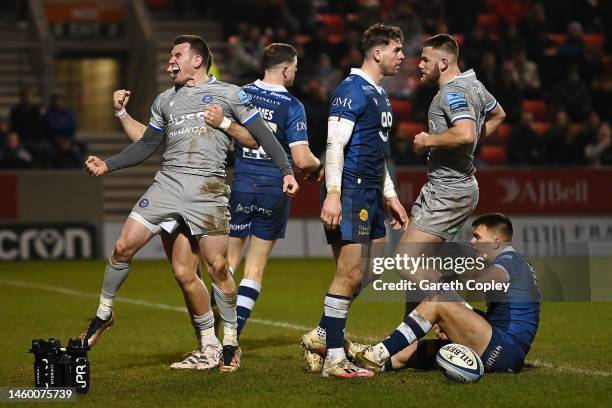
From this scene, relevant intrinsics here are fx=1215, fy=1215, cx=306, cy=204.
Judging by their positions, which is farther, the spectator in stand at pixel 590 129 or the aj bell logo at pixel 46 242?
the spectator in stand at pixel 590 129

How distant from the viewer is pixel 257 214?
9.45 meters

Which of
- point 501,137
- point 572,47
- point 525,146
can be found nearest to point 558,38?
point 572,47

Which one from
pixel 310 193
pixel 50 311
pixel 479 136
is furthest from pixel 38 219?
pixel 479 136

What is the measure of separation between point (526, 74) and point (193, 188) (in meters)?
15.4

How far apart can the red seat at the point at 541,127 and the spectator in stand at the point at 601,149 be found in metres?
0.86

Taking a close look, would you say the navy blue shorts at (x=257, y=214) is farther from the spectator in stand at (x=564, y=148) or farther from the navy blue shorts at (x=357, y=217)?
the spectator in stand at (x=564, y=148)

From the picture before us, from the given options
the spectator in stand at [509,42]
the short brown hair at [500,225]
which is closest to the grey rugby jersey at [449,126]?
the short brown hair at [500,225]

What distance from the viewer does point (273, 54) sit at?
9312 millimetres

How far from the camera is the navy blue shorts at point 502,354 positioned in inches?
308

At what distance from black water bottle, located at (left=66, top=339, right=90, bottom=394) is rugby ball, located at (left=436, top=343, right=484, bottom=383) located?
219 cm

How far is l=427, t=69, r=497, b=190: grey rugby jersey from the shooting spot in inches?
318

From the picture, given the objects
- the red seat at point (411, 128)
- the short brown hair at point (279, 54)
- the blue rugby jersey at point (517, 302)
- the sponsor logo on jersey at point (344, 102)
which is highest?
the short brown hair at point (279, 54)

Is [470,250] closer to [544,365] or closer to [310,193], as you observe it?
[544,365]

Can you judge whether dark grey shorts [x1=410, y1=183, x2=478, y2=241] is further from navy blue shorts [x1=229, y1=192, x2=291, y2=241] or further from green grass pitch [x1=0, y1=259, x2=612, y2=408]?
navy blue shorts [x1=229, y1=192, x2=291, y2=241]
